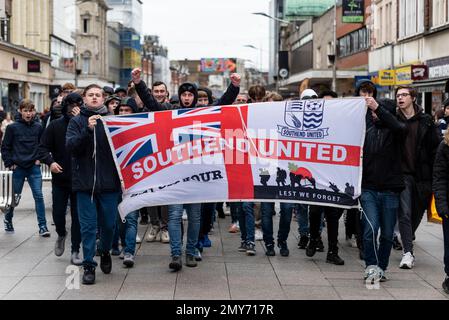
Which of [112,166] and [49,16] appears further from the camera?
[49,16]

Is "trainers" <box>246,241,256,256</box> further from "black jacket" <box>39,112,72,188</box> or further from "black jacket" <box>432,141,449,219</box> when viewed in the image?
"black jacket" <box>432,141,449,219</box>

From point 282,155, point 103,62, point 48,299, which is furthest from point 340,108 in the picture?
point 103,62

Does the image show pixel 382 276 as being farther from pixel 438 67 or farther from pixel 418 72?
pixel 438 67

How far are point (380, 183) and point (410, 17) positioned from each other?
29629 mm

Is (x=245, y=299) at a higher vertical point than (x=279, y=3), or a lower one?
lower

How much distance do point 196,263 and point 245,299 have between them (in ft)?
5.78

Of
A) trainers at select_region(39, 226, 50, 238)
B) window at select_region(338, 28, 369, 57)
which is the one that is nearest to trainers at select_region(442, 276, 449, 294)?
trainers at select_region(39, 226, 50, 238)

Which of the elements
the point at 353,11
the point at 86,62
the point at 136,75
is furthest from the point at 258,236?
the point at 86,62

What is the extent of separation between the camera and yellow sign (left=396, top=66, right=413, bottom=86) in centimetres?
3078

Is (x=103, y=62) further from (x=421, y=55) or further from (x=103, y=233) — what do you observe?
(x=103, y=233)

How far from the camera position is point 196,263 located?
362 inches

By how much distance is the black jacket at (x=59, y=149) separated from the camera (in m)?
9.56

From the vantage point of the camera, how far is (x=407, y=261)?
920 cm
